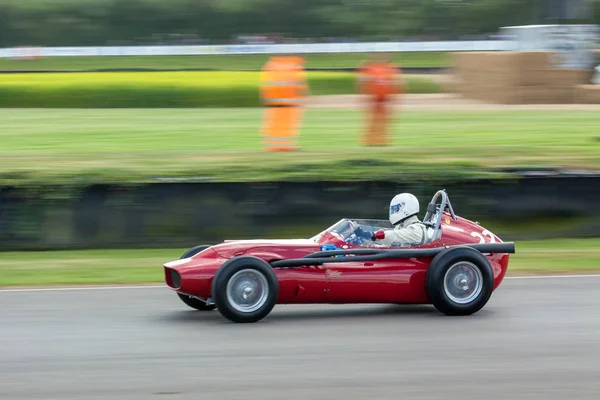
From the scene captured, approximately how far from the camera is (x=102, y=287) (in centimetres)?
934

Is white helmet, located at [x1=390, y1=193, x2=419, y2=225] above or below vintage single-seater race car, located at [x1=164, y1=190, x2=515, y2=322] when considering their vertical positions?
above

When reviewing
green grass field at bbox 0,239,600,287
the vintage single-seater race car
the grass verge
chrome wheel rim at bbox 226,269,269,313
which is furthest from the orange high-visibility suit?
the grass verge

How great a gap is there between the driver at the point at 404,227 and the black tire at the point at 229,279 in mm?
985

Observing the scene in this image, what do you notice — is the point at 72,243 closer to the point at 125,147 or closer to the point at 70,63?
the point at 125,147

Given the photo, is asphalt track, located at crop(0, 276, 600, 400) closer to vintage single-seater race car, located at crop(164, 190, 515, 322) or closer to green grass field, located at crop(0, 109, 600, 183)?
vintage single-seater race car, located at crop(164, 190, 515, 322)

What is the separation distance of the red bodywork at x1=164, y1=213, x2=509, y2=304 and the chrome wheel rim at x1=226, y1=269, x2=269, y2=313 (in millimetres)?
147

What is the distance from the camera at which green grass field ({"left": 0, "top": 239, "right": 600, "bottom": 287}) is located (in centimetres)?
980

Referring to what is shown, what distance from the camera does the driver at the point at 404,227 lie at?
7.85 m

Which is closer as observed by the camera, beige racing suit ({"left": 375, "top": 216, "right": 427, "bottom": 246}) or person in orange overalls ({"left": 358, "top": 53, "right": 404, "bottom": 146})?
beige racing suit ({"left": 375, "top": 216, "right": 427, "bottom": 246})

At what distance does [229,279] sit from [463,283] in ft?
5.91

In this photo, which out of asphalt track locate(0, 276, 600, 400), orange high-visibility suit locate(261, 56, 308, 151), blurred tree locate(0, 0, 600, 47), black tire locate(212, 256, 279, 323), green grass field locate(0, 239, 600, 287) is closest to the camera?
asphalt track locate(0, 276, 600, 400)

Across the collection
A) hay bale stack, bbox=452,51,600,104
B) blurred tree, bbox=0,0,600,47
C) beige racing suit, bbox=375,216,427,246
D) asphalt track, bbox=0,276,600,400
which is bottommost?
asphalt track, bbox=0,276,600,400

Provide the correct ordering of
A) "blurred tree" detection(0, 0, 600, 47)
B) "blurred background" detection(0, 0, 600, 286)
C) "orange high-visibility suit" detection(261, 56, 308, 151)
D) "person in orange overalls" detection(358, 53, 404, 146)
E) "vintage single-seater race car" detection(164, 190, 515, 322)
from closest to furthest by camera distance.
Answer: "vintage single-seater race car" detection(164, 190, 515, 322), "blurred background" detection(0, 0, 600, 286), "orange high-visibility suit" detection(261, 56, 308, 151), "person in orange overalls" detection(358, 53, 404, 146), "blurred tree" detection(0, 0, 600, 47)

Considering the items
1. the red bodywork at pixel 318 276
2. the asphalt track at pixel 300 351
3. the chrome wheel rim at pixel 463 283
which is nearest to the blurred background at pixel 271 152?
the asphalt track at pixel 300 351
